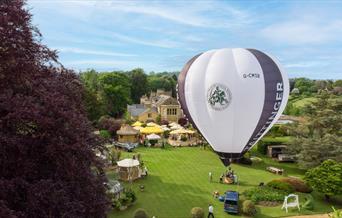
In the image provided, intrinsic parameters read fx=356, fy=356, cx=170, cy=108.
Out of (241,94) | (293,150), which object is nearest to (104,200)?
(241,94)

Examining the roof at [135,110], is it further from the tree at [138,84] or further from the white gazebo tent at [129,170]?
the white gazebo tent at [129,170]

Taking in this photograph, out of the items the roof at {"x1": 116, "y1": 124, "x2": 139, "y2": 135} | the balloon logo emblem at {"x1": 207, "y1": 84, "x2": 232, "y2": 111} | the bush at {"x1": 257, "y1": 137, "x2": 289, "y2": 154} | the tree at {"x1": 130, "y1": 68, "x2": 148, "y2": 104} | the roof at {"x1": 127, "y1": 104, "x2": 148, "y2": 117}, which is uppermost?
the tree at {"x1": 130, "y1": 68, "x2": 148, "y2": 104}

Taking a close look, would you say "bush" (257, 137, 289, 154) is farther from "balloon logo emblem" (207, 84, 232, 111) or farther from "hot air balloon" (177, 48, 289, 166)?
"balloon logo emblem" (207, 84, 232, 111)

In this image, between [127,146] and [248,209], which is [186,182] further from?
[127,146]

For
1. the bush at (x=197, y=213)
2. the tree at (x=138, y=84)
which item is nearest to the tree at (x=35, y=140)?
the bush at (x=197, y=213)

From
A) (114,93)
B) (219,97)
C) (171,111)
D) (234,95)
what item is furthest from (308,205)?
(114,93)

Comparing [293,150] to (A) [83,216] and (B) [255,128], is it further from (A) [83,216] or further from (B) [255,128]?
(A) [83,216]

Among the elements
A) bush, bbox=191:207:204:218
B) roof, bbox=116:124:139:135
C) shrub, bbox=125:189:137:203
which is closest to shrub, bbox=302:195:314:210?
bush, bbox=191:207:204:218
